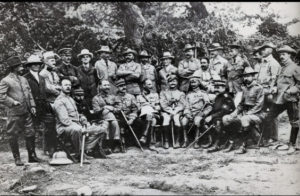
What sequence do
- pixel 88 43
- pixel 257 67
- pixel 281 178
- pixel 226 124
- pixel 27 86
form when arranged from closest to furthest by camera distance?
1. pixel 281 178
2. pixel 27 86
3. pixel 226 124
4. pixel 257 67
5. pixel 88 43

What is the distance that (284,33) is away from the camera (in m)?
7.47

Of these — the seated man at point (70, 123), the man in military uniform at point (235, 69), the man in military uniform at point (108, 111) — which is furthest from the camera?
the man in military uniform at point (235, 69)

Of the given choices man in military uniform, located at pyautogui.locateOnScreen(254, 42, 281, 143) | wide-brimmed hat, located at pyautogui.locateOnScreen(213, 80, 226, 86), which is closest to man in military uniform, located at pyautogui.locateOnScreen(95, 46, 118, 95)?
wide-brimmed hat, located at pyautogui.locateOnScreen(213, 80, 226, 86)

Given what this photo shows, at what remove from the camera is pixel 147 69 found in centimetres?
798

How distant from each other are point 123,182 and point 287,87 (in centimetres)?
333

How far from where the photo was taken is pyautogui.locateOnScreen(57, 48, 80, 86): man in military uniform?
7151mm

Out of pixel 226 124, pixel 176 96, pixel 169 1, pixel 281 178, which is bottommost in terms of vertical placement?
pixel 281 178

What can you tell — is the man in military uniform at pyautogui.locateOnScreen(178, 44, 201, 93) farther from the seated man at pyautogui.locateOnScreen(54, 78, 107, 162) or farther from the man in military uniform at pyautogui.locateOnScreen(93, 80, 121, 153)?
the seated man at pyautogui.locateOnScreen(54, 78, 107, 162)

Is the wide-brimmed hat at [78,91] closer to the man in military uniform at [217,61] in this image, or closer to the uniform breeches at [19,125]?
the uniform breeches at [19,125]

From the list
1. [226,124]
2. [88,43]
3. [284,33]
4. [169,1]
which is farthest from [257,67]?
[88,43]

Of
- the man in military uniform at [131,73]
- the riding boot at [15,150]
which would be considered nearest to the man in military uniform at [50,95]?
the riding boot at [15,150]

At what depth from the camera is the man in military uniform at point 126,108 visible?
293 inches

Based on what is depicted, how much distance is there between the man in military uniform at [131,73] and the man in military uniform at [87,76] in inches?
21.5

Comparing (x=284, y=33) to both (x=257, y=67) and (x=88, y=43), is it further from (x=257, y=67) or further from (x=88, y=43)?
(x=88, y=43)
